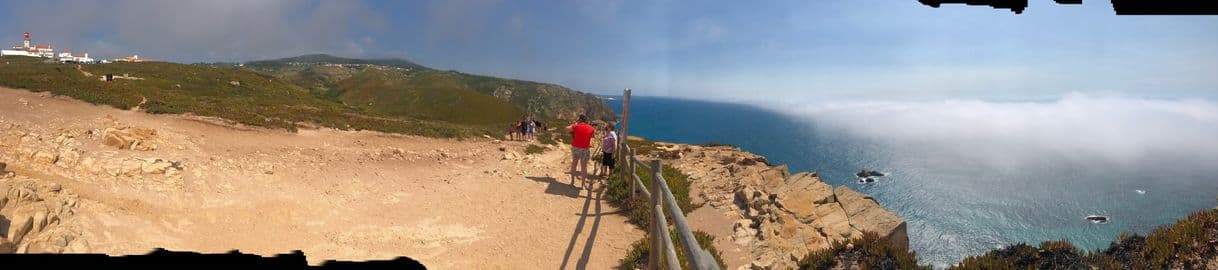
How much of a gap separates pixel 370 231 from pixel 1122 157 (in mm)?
205099

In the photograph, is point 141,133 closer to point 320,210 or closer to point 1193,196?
point 320,210

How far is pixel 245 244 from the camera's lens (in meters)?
8.45

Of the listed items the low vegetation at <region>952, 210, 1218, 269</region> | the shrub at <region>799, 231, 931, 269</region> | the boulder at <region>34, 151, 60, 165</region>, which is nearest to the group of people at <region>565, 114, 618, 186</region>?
Answer: the shrub at <region>799, 231, 931, 269</region>

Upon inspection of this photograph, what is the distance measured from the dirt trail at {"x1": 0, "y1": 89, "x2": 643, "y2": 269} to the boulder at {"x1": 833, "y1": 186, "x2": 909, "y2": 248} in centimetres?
618

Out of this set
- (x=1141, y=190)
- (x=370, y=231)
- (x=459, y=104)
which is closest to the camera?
(x=370, y=231)

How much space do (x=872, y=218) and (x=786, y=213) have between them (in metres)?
2.06

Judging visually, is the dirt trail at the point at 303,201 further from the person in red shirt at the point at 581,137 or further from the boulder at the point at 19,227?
the person in red shirt at the point at 581,137

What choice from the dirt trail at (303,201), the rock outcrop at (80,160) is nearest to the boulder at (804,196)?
the dirt trail at (303,201)

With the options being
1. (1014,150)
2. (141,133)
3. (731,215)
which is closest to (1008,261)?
(731,215)

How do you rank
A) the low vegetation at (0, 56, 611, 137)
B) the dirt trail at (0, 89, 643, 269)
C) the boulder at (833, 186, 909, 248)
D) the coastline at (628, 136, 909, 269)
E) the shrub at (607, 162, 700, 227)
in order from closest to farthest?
the dirt trail at (0, 89, 643, 269)
the coastline at (628, 136, 909, 269)
the shrub at (607, 162, 700, 227)
the boulder at (833, 186, 909, 248)
the low vegetation at (0, 56, 611, 137)

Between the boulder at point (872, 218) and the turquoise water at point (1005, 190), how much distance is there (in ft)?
99.7

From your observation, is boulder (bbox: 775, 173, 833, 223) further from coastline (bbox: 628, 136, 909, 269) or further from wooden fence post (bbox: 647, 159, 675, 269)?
wooden fence post (bbox: 647, 159, 675, 269)

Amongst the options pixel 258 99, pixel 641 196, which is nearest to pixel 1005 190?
pixel 641 196

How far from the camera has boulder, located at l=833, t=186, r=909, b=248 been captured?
11.4 meters
